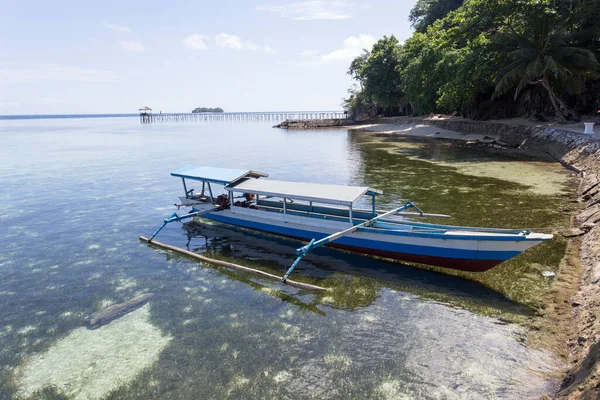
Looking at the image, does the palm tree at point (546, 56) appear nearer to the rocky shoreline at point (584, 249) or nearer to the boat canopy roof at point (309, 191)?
the rocky shoreline at point (584, 249)

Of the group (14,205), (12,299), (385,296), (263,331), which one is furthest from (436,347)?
(14,205)

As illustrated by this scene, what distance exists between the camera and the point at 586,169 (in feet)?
88.3

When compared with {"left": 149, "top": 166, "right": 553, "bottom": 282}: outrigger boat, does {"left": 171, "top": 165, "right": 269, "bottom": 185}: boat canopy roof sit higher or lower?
higher

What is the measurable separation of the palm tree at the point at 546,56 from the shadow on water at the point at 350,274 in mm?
31739

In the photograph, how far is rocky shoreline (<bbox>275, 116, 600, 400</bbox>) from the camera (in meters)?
7.94

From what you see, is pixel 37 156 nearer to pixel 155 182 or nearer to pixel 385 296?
pixel 155 182

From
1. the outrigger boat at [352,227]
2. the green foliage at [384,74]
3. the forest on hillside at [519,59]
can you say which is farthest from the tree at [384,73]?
the outrigger boat at [352,227]

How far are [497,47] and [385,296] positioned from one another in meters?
39.8

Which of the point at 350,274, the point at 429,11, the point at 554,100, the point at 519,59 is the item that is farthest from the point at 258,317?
the point at 429,11

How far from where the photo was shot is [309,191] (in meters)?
17.1

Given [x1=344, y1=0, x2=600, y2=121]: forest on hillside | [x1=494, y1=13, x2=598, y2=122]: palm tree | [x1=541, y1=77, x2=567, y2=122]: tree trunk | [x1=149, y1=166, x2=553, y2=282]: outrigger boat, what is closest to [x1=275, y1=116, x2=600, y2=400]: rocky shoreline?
[x1=541, y1=77, x2=567, y2=122]: tree trunk

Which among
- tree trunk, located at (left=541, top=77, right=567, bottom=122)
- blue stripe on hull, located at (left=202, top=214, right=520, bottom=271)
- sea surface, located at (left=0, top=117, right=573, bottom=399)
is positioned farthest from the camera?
tree trunk, located at (left=541, top=77, right=567, bottom=122)

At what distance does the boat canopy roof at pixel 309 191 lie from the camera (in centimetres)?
1584

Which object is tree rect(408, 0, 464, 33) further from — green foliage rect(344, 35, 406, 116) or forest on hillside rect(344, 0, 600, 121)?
forest on hillside rect(344, 0, 600, 121)
